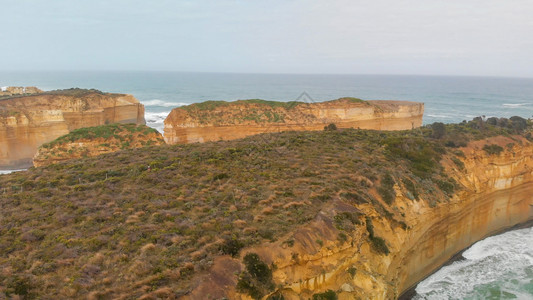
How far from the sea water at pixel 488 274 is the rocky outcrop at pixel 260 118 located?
2225 centimetres

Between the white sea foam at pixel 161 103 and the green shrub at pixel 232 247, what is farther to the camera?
the white sea foam at pixel 161 103

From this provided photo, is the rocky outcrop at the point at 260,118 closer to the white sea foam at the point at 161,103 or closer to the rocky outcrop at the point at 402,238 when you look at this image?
the rocky outcrop at the point at 402,238

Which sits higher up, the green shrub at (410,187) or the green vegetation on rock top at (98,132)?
the green vegetation on rock top at (98,132)

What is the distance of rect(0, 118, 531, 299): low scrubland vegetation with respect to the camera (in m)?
8.12

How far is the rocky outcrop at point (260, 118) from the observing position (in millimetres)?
35125

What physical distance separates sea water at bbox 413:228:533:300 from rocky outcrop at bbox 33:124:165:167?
24.7m

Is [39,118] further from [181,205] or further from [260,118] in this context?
[181,205]

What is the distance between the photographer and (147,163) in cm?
1673

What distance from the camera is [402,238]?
43.3 feet

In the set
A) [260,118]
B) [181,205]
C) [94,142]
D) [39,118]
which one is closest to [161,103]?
[39,118]

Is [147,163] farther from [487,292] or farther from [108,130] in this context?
[487,292]

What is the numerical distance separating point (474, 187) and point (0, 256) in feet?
71.1

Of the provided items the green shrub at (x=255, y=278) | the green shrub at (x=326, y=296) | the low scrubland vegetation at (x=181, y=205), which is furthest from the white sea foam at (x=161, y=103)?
the green shrub at (x=326, y=296)

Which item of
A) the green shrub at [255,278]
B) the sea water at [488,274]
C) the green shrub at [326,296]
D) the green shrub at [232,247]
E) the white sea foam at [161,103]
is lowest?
the sea water at [488,274]
